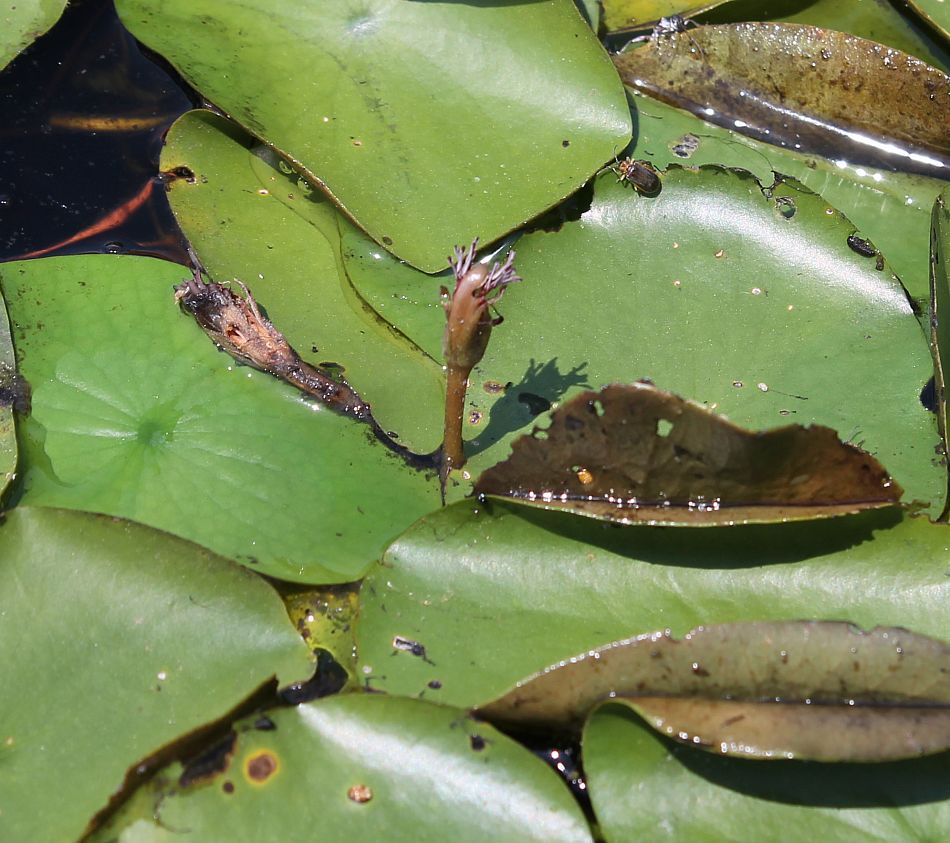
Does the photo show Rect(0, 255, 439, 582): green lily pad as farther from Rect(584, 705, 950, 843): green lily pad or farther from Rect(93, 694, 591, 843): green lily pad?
Rect(584, 705, 950, 843): green lily pad

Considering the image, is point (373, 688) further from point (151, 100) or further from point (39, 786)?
point (151, 100)

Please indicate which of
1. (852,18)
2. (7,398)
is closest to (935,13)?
(852,18)

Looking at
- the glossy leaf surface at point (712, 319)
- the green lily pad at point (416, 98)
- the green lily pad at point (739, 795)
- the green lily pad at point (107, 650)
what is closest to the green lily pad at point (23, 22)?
the green lily pad at point (416, 98)

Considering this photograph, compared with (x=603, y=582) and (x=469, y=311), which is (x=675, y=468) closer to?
(x=603, y=582)

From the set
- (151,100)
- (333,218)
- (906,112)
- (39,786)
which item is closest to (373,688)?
(39,786)

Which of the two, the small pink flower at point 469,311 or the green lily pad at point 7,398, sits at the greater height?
the small pink flower at point 469,311

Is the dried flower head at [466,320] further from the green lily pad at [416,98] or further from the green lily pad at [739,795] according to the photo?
the green lily pad at [739,795]

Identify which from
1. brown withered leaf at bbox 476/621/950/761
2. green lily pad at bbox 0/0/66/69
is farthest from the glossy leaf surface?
green lily pad at bbox 0/0/66/69
